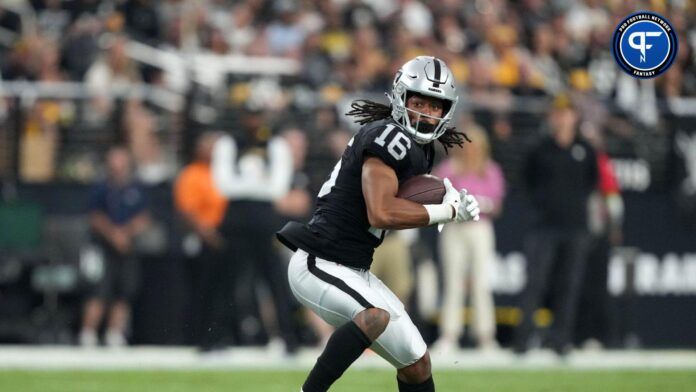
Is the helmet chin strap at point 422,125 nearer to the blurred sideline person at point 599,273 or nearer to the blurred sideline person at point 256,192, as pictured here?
the blurred sideline person at point 256,192

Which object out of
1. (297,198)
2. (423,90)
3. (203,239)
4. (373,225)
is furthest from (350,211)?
(297,198)

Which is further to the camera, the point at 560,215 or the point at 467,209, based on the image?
the point at 560,215

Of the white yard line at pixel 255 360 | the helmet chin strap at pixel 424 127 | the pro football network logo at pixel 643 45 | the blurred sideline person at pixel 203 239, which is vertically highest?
the pro football network logo at pixel 643 45

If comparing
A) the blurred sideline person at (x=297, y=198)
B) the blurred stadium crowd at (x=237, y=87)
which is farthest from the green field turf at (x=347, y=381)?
the blurred stadium crowd at (x=237, y=87)

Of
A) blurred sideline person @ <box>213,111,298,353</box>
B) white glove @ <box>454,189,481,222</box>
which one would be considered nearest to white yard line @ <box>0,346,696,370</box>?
blurred sideline person @ <box>213,111,298,353</box>

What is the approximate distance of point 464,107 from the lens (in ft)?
44.5

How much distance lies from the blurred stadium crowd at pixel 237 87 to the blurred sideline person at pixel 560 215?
369mm

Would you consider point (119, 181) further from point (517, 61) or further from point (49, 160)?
point (517, 61)

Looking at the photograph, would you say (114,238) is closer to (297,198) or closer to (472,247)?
(297,198)

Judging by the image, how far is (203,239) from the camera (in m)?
12.1

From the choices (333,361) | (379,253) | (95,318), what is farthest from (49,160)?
(333,361)

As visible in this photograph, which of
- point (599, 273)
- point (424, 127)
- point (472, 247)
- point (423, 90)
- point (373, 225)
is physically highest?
point (423, 90)

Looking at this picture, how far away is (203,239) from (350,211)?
606cm

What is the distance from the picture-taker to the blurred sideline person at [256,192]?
11.6m
